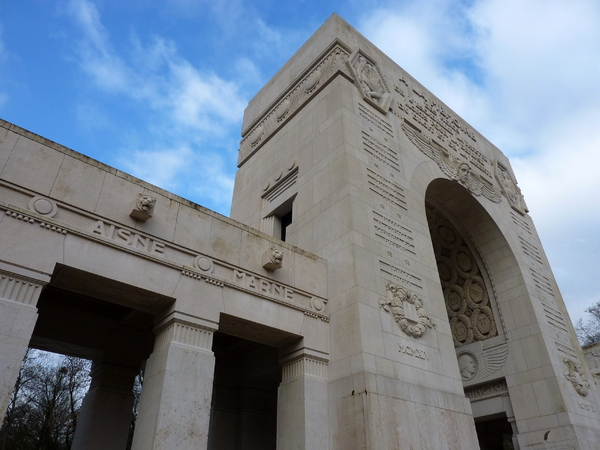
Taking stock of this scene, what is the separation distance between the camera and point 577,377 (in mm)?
15805

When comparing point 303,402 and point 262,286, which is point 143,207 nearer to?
point 262,286

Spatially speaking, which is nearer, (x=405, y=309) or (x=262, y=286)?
(x=262, y=286)

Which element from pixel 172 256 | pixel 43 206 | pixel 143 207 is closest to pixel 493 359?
pixel 172 256

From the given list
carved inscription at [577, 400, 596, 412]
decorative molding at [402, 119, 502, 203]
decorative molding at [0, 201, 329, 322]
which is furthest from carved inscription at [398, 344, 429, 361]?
decorative molding at [402, 119, 502, 203]

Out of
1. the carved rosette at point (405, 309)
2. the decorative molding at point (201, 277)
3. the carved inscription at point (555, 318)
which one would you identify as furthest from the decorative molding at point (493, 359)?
the decorative molding at point (201, 277)

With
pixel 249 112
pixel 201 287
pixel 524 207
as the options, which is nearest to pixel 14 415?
pixel 249 112

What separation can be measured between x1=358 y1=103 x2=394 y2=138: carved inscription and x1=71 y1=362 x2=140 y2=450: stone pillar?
9.94 m

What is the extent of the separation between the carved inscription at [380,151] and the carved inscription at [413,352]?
579 centimetres

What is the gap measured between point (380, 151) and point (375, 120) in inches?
54.2

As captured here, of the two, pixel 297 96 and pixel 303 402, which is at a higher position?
pixel 297 96

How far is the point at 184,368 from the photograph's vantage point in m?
8.12

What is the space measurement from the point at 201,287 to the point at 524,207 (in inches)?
727

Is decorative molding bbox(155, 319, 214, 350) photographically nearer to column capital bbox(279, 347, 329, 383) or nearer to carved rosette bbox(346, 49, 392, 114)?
column capital bbox(279, 347, 329, 383)

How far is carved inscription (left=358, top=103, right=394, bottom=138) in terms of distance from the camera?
1452 centimetres
